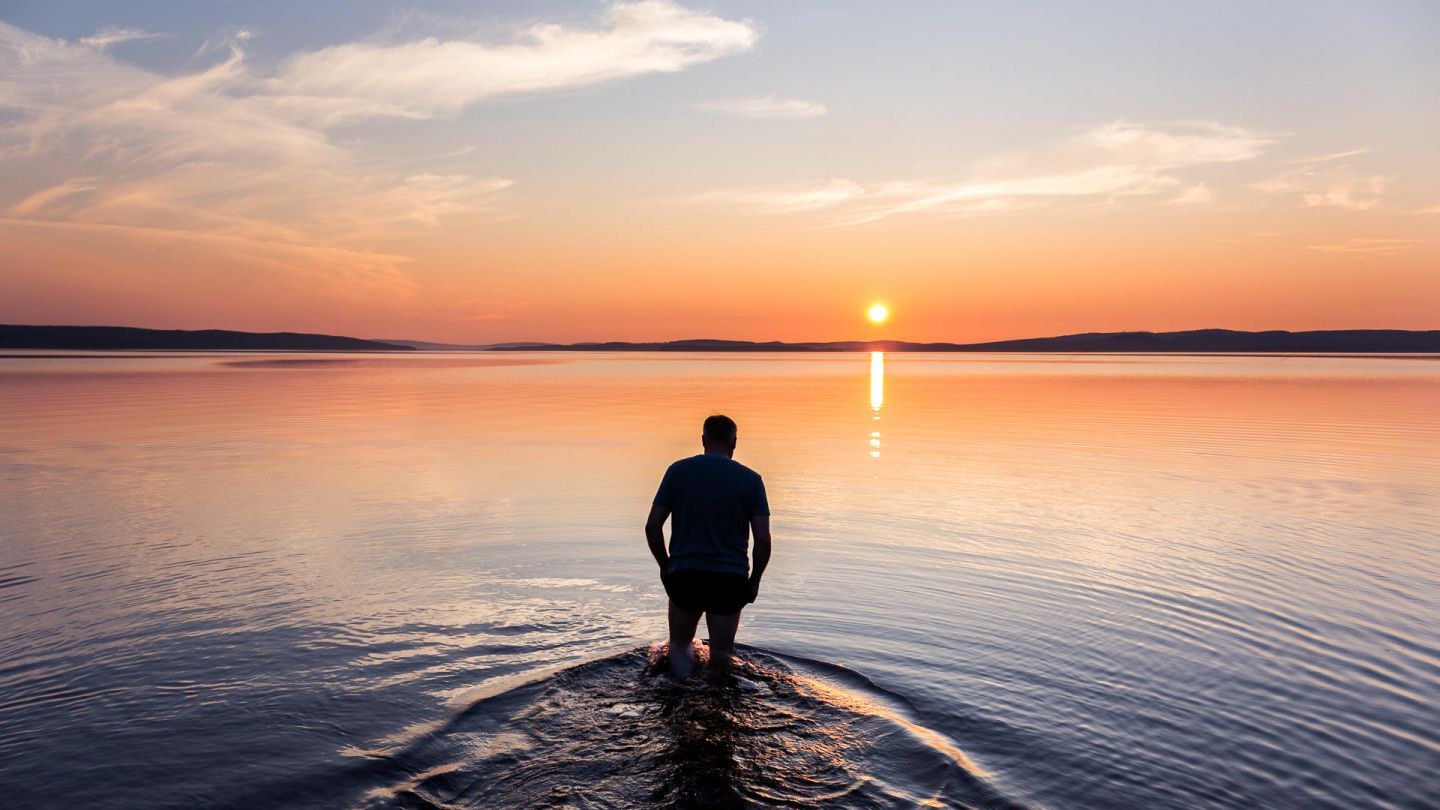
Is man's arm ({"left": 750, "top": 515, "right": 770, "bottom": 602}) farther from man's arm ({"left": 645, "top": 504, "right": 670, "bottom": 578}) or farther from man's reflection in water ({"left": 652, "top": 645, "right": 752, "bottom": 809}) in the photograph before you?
man's reflection in water ({"left": 652, "top": 645, "right": 752, "bottom": 809})

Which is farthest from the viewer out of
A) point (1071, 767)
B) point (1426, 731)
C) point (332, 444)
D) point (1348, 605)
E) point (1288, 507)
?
point (332, 444)

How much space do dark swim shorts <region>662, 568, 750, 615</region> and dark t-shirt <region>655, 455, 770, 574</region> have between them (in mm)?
63

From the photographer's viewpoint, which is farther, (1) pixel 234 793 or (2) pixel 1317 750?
(2) pixel 1317 750

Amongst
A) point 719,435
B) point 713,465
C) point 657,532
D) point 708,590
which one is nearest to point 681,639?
point 708,590

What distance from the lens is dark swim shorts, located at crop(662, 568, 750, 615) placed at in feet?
24.6

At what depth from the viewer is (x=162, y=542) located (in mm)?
12875

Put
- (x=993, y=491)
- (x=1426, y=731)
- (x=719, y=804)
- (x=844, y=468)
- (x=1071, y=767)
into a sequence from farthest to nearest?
(x=844, y=468), (x=993, y=491), (x=1426, y=731), (x=1071, y=767), (x=719, y=804)

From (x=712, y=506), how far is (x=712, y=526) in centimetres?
18

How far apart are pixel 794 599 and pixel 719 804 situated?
199 inches

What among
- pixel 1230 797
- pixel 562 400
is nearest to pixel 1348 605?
pixel 1230 797

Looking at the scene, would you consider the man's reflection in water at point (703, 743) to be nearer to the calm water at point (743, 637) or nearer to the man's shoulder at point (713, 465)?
the calm water at point (743, 637)

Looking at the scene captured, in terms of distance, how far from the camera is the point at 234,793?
230 inches

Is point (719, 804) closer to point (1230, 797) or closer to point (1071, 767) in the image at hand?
point (1071, 767)

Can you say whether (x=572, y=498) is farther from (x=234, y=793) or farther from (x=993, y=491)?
(x=234, y=793)
